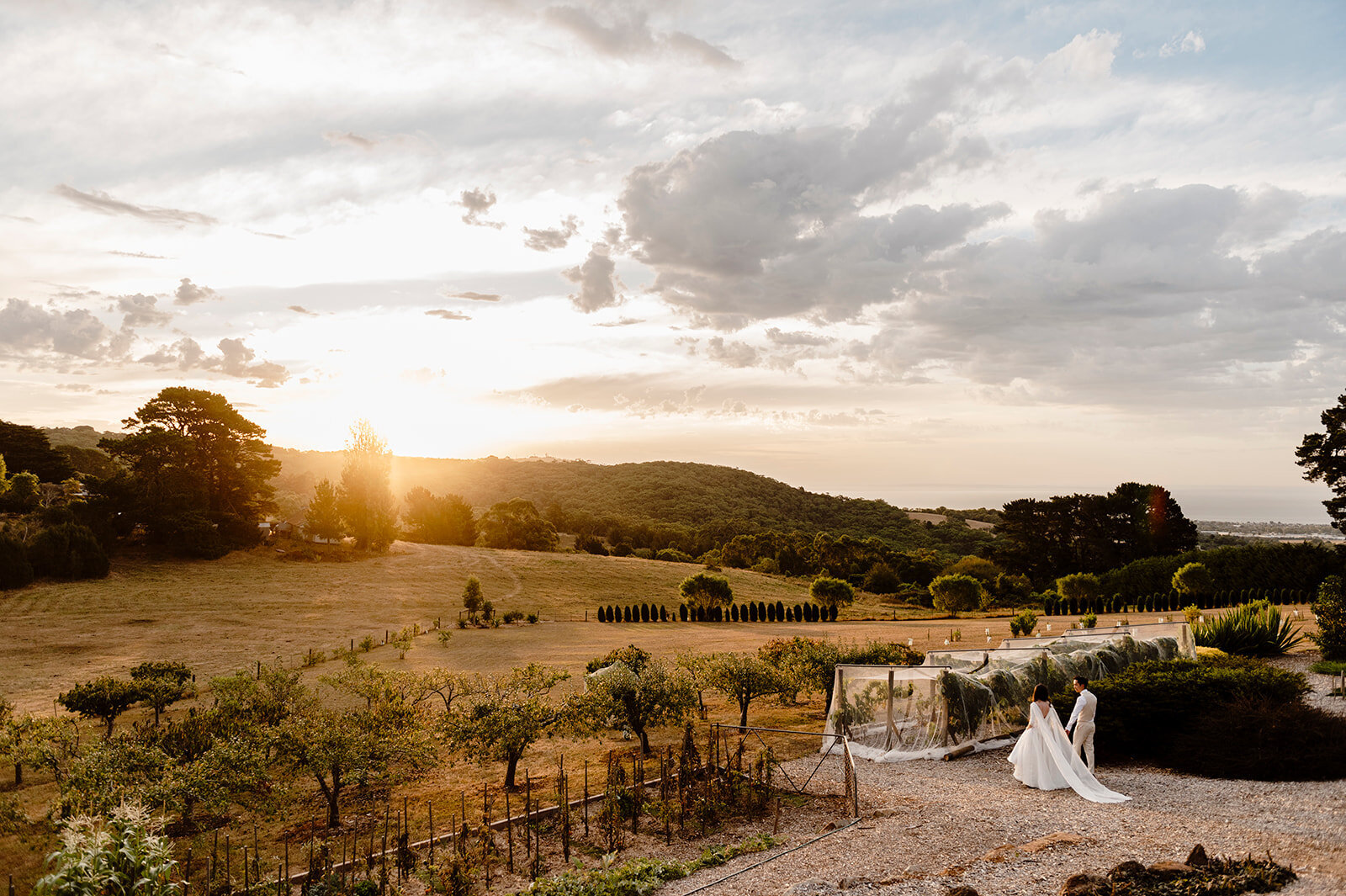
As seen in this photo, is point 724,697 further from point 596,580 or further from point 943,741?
point 596,580

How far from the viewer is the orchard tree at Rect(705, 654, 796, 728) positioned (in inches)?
630

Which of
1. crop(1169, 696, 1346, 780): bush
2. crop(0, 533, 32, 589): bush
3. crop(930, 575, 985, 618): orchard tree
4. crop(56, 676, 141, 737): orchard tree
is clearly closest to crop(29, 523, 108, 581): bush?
crop(0, 533, 32, 589): bush

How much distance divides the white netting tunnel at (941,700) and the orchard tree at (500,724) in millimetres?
5303

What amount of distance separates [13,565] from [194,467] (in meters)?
13.7

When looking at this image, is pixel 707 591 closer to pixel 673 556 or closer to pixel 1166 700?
pixel 673 556

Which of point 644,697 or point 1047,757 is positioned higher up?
point 1047,757

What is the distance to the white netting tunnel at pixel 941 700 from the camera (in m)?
13.4

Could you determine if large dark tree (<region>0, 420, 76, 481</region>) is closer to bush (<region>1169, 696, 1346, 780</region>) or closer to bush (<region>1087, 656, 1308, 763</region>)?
bush (<region>1087, 656, 1308, 763</region>)

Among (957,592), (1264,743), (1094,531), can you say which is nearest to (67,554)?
(957,592)

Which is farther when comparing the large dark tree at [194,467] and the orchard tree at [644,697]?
the large dark tree at [194,467]

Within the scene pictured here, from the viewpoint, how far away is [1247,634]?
20.5 metres

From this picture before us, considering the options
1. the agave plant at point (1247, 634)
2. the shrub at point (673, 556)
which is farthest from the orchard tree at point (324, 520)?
the agave plant at point (1247, 634)

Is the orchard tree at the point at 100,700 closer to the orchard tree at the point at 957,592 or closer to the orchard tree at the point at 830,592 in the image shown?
the orchard tree at the point at 830,592

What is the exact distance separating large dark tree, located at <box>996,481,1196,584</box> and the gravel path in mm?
53913
